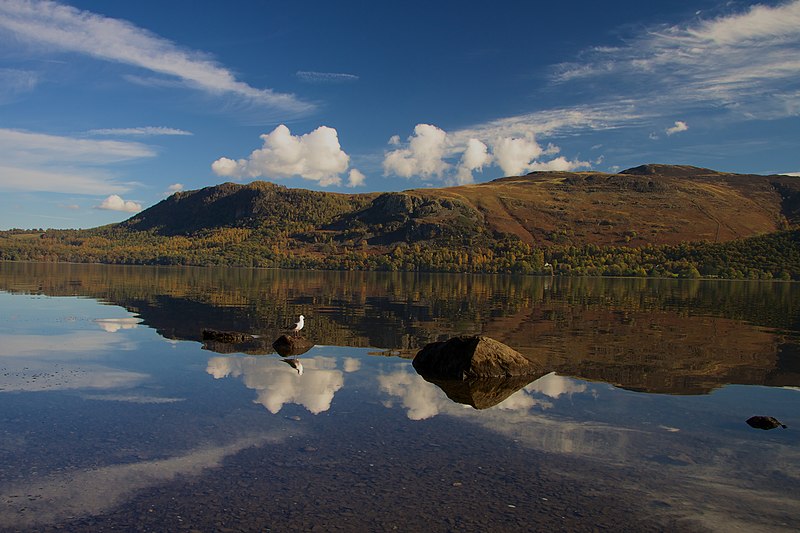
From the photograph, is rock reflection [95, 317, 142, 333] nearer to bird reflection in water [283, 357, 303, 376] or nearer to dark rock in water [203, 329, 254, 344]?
dark rock in water [203, 329, 254, 344]

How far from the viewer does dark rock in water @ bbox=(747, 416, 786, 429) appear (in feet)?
65.0

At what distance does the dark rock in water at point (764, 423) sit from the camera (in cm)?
1982

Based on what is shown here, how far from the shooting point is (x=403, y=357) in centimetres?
3312

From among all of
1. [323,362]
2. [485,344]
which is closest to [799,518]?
[485,344]

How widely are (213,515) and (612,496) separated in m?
9.13

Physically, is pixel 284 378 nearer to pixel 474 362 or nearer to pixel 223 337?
pixel 474 362

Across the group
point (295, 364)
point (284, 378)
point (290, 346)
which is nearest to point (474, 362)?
point (284, 378)

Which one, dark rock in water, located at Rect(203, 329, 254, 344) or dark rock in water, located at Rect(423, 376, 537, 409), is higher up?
dark rock in water, located at Rect(203, 329, 254, 344)

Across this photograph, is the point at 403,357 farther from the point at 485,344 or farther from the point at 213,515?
the point at 213,515

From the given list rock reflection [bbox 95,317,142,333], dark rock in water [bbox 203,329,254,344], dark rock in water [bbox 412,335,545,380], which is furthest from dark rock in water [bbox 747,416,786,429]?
rock reflection [bbox 95,317,142,333]

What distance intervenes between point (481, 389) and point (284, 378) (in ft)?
28.9

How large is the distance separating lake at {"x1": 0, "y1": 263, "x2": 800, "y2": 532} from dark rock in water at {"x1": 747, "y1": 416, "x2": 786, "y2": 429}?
0.57 meters

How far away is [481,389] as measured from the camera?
81.4 feet

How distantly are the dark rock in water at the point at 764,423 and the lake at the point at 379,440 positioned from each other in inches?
22.3
